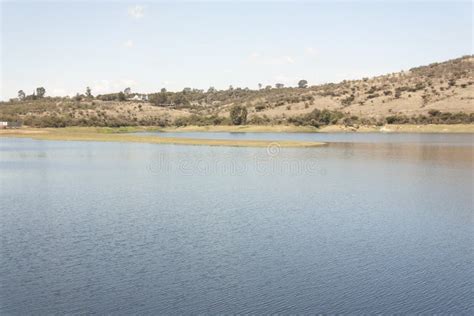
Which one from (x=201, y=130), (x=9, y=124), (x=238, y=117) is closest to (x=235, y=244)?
(x=201, y=130)

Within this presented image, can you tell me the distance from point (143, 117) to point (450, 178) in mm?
129353

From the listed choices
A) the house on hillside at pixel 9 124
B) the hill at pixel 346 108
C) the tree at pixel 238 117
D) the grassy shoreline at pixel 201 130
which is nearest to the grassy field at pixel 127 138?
the grassy shoreline at pixel 201 130

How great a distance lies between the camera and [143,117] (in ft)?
536

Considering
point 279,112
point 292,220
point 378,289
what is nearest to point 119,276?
point 378,289

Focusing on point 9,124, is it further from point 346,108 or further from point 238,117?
point 346,108

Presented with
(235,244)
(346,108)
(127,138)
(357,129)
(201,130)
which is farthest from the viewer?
(346,108)

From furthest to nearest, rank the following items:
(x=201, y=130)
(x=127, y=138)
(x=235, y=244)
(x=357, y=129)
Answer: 1. (x=201, y=130)
2. (x=357, y=129)
3. (x=127, y=138)
4. (x=235, y=244)

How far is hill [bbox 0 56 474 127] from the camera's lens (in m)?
128

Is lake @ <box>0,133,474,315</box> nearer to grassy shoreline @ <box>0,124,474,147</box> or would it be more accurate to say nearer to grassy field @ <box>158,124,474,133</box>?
grassy shoreline @ <box>0,124,474,147</box>

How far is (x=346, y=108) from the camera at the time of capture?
142 m

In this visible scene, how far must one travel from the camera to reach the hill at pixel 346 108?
5027 inches

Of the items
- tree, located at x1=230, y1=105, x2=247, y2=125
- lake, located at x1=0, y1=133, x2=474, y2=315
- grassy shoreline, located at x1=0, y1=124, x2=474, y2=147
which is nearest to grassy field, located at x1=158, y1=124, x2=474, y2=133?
grassy shoreline, located at x1=0, y1=124, x2=474, y2=147

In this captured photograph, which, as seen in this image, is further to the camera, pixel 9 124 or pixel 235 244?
pixel 9 124

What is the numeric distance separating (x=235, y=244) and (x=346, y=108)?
125m
